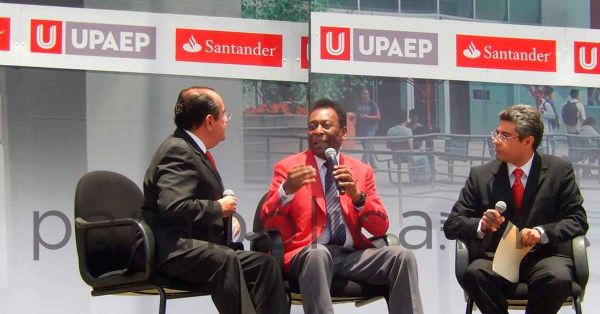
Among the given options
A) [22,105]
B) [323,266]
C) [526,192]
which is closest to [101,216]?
[323,266]

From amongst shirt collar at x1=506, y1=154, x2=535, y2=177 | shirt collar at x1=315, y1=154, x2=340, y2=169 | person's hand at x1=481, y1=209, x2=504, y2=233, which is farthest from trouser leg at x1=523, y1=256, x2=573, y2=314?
shirt collar at x1=315, y1=154, x2=340, y2=169

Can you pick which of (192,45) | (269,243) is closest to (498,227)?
(269,243)

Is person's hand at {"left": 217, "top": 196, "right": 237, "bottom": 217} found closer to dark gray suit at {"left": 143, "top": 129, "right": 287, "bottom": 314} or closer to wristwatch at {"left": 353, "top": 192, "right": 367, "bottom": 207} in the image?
dark gray suit at {"left": 143, "top": 129, "right": 287, "bottom": 314}

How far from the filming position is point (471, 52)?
552 centimetres

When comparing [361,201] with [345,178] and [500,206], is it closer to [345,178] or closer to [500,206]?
[345,178]

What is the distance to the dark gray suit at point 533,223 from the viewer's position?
4098 millimetres

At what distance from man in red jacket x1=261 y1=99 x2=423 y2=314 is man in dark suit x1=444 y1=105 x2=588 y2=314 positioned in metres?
0.34

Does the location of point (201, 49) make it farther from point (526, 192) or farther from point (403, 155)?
point (526, 192)

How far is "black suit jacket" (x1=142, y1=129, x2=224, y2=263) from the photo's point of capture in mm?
3805

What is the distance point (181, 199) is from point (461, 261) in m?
1.27

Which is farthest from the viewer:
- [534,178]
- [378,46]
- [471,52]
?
[471,52]

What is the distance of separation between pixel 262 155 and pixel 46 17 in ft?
4.43

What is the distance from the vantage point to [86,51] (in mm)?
5172

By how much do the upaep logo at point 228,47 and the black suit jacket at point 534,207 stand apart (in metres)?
1.48
